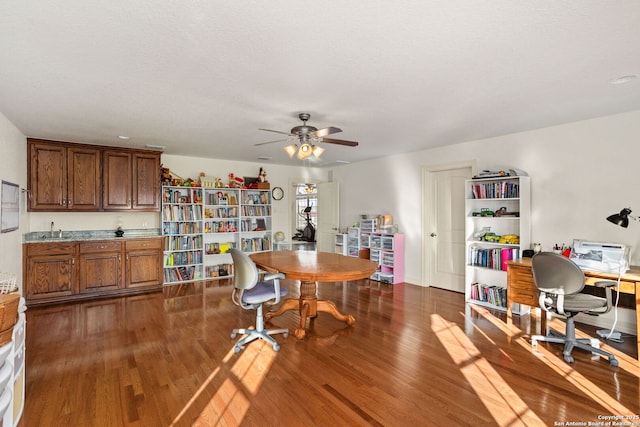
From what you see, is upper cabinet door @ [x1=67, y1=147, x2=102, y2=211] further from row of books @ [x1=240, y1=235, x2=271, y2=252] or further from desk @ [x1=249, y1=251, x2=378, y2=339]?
desk @ [x1=249, y1=251, x2=378, y2=339]

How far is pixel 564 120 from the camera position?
379 cm

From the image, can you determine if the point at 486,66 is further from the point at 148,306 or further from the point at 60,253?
the point at 60,253

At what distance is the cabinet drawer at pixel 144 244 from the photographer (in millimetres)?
5188

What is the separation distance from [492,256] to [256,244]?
171 inches

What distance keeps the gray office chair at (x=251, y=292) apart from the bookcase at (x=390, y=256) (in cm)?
292

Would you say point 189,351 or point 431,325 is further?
point 431,325

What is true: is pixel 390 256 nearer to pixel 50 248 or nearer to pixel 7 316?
pixel 7 316

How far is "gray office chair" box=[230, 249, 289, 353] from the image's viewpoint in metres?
3.04

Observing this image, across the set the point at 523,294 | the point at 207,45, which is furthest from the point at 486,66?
the point at 523,294

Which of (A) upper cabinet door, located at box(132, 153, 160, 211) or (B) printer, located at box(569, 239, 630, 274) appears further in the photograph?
(A) upper cabinet door, located at box(132, 153, 160, 211)

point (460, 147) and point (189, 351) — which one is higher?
point (460, 147)

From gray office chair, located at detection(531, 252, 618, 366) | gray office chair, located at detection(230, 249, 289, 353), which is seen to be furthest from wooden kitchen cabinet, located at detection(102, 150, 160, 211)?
gray office chair, located at detection(531, 252, 618, 366)

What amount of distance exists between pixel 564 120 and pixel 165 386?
4.82m

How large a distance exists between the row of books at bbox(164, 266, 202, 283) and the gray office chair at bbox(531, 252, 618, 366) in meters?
5.25
